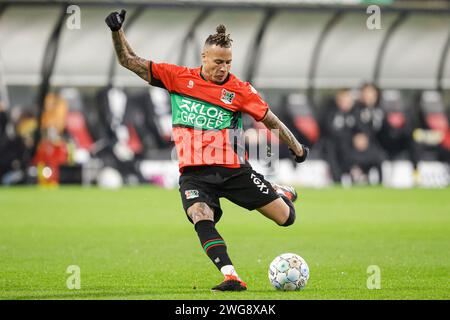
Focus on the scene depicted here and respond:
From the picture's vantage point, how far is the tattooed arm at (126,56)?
29.6 feet

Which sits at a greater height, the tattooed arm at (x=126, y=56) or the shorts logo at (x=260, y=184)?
the tattooed arm at (x=126, y=56)

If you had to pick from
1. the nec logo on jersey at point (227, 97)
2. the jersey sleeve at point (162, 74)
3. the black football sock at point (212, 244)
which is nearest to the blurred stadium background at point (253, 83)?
the jersey sleeve at point (162, 74)

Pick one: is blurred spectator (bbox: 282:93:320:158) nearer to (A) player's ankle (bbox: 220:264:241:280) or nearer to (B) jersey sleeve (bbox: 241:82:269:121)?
(B) jersey sleeve (bbox: 241:82:269:121)

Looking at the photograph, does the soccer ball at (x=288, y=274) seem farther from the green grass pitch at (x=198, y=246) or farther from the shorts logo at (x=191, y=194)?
the shorts logo at (x=191, y=194)

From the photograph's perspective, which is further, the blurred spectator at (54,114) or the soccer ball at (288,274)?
the blurred spectator at (54,114)

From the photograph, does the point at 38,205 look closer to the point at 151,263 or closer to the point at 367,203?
the point at 367,203

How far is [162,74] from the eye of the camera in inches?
364

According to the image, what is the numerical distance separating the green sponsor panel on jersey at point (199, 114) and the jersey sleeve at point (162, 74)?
0.15 metres

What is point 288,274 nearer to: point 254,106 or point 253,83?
point 254,106

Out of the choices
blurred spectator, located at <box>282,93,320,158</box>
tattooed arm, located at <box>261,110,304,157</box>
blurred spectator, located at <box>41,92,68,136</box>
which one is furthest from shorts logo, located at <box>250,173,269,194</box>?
blurred spectator, located at <box>282,93,320,158</box>

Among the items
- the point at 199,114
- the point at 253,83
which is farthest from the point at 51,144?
the point at 199,114

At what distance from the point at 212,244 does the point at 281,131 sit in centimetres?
126

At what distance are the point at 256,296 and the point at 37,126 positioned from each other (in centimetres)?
1764

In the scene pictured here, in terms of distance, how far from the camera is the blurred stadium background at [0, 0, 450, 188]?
25188 mm
